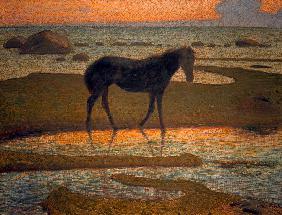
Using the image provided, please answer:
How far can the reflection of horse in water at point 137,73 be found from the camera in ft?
52.5

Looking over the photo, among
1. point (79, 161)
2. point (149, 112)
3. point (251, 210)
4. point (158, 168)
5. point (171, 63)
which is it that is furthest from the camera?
point (149, 112)

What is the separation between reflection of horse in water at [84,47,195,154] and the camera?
630 inches

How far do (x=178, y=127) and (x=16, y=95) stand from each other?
9790mm

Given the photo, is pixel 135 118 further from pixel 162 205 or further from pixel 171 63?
pixel 162 205

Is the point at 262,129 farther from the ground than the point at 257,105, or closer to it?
closer to it

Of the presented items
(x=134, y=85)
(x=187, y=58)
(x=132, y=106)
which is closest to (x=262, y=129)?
(x=187, y=58)

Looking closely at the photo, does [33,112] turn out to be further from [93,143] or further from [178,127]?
[178,127]

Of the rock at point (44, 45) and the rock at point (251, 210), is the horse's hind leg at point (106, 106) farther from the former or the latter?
the rock at point (44, 45)

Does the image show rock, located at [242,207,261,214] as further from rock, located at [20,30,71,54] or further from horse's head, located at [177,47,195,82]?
rock, located at [20,30,71,54]

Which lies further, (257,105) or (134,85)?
(257,105)

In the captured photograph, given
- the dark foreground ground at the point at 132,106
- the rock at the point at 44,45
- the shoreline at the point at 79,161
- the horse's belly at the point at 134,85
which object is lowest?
the shoreline at the point at 79,161

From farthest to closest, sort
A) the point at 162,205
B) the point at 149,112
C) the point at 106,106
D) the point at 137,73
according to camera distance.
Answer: the point at 106,106, the point at 149,112, the point at 137,73, the point at 162,205

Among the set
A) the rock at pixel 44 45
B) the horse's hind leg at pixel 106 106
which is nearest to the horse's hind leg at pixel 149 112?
the horse's hind leg at pixel 106 106

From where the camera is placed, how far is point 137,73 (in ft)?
53.2
